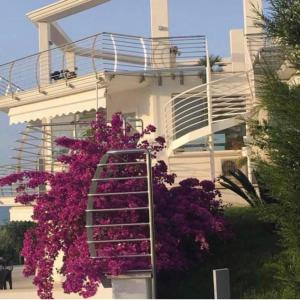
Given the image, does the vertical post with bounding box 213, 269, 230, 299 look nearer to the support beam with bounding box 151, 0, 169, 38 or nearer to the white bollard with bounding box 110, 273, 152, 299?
the white bollard with bounding box 110, 273, 152, 299

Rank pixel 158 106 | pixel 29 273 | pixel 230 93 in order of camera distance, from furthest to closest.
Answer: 1. pixel 158 106
2. pixel 230 93
3. pixel 29 273

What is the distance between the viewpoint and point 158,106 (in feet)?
66.5

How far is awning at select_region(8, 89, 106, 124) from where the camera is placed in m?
20.0

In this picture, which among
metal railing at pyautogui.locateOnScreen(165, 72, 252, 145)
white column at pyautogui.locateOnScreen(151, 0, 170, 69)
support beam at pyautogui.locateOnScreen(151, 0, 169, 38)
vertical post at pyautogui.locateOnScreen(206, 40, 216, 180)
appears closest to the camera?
vertical post at pyautogui.locateOnScreen(206, 40, 216, 180)

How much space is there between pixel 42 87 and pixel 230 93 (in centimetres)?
683

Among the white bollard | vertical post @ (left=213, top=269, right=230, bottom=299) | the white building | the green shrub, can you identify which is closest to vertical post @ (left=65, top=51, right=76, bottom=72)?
the white building

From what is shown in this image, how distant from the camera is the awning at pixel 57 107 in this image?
1998 cm

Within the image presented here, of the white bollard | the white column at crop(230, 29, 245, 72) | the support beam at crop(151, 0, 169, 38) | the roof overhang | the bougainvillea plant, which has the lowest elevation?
the white bollard

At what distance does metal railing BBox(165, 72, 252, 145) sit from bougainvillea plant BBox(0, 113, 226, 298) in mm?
5582

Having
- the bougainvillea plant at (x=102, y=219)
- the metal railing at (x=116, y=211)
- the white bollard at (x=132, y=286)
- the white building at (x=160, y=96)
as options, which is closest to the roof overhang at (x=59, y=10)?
the white building at (x=160, y=96)

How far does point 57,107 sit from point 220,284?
14.3m

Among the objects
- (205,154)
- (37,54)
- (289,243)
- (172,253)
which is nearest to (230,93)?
(205,154)

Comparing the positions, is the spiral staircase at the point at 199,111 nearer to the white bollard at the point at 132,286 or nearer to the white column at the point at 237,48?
the white column at the point at 237,48

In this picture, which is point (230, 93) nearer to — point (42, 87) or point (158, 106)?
point (158, 106)
